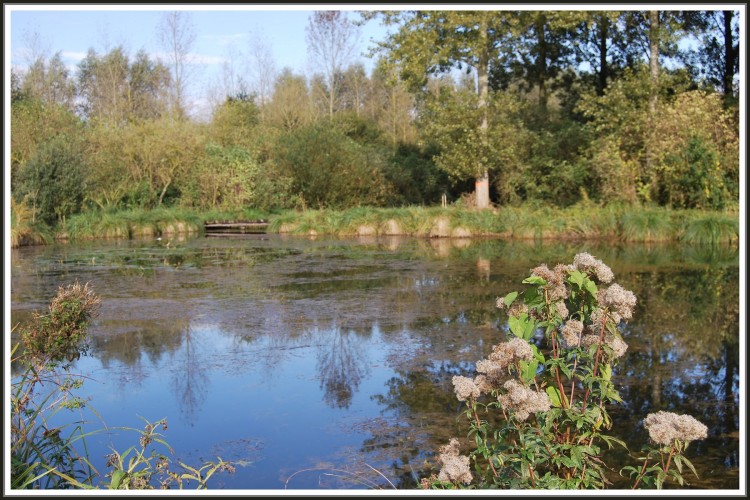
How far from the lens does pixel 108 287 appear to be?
1102 cm

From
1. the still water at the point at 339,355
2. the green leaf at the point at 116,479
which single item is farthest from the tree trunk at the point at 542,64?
the green leaf at the point at 116,479

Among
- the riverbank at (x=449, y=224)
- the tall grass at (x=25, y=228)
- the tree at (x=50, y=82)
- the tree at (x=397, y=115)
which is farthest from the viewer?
the tree at (x=50, y=82)

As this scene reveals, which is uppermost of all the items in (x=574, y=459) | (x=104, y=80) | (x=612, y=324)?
(x=104, y=80)

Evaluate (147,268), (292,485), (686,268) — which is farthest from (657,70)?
(292,485)

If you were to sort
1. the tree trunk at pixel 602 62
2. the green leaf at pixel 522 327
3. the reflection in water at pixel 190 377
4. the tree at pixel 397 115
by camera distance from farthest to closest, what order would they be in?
the tree at pixel 397 115 < the tree trunk at pixel 602 62 < the reflection in water at pixel 190 377 < the green leaf at pixel 522 327

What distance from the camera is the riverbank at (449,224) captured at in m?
16.6

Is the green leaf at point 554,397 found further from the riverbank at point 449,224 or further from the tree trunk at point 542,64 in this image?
the tree trunk at point 542,64

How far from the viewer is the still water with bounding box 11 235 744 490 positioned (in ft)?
15.6

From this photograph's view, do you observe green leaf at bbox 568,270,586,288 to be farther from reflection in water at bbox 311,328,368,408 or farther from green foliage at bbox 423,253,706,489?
reflection in water at bbox 311,328,368,408

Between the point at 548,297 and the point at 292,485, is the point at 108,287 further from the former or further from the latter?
the point at 548,297

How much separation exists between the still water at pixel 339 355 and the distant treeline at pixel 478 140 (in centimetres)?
507

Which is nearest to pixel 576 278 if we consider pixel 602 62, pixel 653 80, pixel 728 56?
pixel 653 80

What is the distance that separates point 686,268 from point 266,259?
7.36 m

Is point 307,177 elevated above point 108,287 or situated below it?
above
